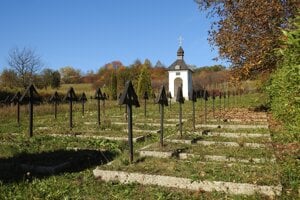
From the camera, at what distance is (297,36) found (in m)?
3.77

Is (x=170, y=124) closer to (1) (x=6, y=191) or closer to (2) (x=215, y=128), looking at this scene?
(2) (x=215, y=128)

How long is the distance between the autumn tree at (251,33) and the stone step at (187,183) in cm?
1025

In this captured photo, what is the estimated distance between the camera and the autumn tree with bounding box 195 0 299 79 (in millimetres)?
14766

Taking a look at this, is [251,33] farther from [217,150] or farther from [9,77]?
[9,77]

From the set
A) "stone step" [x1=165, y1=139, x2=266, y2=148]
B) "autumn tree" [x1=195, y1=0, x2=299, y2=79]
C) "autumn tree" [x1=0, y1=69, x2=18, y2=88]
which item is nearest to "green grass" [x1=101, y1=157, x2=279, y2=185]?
"stone step" [x1=165, y1=139, x2=266, y2=148]

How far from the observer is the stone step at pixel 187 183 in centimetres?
517

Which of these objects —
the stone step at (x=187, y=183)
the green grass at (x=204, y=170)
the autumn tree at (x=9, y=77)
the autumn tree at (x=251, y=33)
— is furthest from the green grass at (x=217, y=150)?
the autumn tree at (x=9, y=77)

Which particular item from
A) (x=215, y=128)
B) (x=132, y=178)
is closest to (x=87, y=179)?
(x=132, y=178)

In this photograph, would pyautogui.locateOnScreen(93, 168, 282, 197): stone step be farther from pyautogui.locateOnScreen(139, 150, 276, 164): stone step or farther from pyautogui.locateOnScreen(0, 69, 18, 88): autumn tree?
pyautogui.locateOnScreen(0, 69, 18, 88): autumn tree

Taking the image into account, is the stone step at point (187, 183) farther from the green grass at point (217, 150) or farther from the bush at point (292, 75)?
the green grass at point (217, 150)

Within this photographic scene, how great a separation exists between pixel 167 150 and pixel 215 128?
4411 millimetres

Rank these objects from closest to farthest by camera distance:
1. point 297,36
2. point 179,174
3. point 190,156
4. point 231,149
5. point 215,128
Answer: point 297,36 < point 179,174 < point 190,156 < point 231,149 < point 215,128

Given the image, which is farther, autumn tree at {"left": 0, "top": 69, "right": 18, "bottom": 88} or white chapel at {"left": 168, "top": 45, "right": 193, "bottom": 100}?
autumn tree at {"left": 0, "top": 69, "right": 18, "bottom": 88}

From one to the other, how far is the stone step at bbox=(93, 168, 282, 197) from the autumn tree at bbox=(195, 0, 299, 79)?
10.2 m
